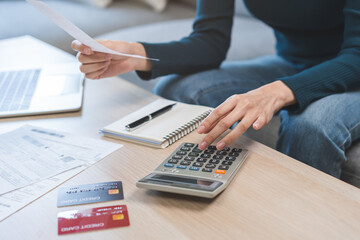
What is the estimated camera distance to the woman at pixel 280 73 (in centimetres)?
74

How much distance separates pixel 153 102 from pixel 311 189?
1.26ft

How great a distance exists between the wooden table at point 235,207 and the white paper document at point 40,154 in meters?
0.04

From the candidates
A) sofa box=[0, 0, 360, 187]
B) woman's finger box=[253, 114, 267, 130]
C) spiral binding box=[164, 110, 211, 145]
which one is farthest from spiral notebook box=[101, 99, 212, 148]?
sofa box=[0, 0, 360, 187]

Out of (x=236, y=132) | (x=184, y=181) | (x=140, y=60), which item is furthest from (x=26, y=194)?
(x=140, y=60)

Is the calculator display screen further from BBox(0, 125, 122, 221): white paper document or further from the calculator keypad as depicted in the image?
BBox(0, 125, 122, 221): white paper document

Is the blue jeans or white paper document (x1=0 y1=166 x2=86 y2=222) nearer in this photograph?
white paper document (x1=0 y1=166 x2=86 y2=222)

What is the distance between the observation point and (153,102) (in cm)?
80

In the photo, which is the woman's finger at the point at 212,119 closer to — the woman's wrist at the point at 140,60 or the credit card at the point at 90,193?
the credit card at the point at 90,193

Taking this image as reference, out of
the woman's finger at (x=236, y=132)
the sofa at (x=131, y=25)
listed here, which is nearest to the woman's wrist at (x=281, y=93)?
the woman's finger at (x=236, y=132)

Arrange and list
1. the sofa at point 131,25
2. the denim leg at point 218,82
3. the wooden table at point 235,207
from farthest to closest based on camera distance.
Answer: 1. the sofa at point 131,25
2. the denim leg at point 218,82
3. the wooden table at point 235,207

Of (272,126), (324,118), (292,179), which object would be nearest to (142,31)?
(272,126)

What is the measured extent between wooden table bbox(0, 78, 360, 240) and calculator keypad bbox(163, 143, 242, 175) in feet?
0.08

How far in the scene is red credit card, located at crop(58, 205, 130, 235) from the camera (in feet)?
1.56

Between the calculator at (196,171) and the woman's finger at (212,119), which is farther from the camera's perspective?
the woman's finger at (212,119)
